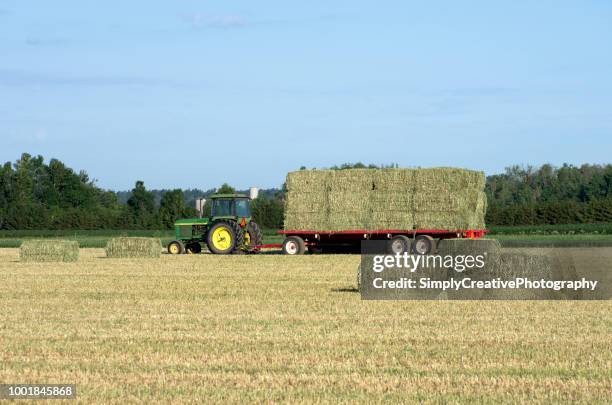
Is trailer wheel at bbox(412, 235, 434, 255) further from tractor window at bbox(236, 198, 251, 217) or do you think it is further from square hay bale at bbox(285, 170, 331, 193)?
tractor window at bbox(236, 198, 251, 217)

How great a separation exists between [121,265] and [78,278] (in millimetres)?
5266

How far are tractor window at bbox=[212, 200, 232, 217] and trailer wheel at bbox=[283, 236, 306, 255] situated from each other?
220 centimetres

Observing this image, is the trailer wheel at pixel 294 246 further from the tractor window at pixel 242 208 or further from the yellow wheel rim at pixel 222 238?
the yellow wheel rim at pixel 222 238

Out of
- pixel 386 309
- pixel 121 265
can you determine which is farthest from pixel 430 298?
pixel 121 265

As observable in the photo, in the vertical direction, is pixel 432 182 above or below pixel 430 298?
above

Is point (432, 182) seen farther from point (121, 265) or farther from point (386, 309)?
point (386, 309)

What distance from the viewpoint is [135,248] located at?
3241 centimetres

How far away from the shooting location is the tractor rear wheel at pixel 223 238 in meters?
33.5

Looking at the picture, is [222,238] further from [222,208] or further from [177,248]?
[177,248]

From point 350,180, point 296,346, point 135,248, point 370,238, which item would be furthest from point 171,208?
point 296,346

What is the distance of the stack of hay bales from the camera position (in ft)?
109

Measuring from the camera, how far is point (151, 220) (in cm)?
7225

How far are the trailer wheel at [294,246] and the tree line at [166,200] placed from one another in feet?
93.8

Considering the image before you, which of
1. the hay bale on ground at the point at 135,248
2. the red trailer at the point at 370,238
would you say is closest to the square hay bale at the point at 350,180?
the red trailer at the point at 370,238
